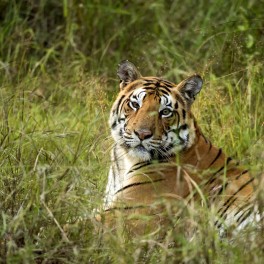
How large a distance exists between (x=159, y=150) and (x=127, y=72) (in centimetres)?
55

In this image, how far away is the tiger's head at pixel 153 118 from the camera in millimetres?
5258

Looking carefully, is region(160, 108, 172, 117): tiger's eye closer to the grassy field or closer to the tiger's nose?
the tiger's nose

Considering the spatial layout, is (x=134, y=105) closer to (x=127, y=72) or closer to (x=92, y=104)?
(x=127, y=72)

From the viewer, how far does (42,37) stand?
27.4 ft

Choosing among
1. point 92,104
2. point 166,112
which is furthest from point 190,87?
point 92,104

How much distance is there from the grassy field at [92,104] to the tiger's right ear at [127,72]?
262mm

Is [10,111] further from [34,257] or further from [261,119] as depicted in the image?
[34,257]

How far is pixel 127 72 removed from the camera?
5.63m

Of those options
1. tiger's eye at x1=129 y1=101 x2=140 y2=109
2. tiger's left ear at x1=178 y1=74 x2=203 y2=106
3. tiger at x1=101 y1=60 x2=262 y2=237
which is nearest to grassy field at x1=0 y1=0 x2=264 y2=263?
tiger at x1=101 y1=60 x2=262 y2=237

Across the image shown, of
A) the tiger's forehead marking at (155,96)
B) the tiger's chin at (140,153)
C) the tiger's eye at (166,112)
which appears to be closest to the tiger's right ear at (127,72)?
the tiger's forehead marking at (155,96)

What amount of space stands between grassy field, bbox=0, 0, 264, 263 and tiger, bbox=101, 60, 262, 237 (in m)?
0.11

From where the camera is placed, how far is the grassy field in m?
4.27

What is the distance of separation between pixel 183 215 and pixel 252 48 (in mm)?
→ 2897

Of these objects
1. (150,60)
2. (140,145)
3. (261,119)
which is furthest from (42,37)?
(140,145)
